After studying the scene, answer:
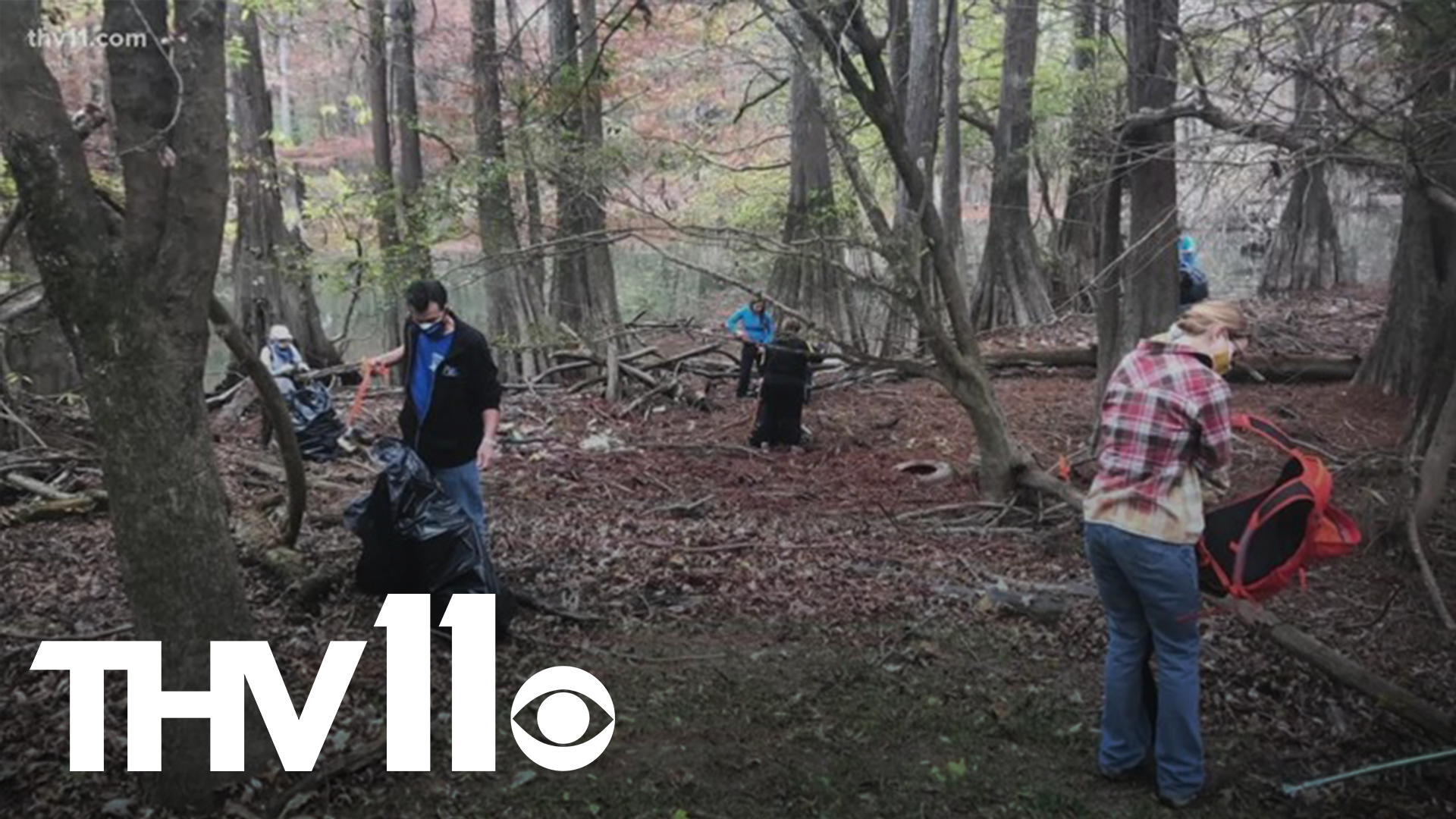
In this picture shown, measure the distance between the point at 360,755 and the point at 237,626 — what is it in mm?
669

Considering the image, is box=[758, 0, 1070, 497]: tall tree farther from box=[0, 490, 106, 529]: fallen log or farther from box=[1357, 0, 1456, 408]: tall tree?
box=[0, 490, 106, 529]: fallen log

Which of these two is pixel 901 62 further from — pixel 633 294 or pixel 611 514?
pixel 633 294

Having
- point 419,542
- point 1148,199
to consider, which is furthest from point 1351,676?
point 1148,199

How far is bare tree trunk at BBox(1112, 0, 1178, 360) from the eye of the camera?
7930 millimetres

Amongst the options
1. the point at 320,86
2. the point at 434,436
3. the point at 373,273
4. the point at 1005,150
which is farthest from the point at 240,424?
the point at 320,86

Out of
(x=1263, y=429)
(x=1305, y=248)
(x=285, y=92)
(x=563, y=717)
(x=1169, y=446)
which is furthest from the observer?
(x=285, y=92)

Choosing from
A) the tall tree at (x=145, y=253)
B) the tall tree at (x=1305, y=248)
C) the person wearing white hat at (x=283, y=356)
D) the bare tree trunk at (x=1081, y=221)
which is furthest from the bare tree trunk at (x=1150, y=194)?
the tall tree at (x=1305, y=248)

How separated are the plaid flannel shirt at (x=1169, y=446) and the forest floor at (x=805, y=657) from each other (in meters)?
1.02

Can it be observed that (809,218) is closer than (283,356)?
No

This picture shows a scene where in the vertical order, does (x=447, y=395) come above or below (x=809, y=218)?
below

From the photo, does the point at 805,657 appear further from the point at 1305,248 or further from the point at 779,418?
the point at 1305,248

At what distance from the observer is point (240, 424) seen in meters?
11.2

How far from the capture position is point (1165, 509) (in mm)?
3578

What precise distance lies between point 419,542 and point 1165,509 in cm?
307
